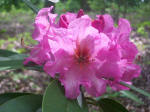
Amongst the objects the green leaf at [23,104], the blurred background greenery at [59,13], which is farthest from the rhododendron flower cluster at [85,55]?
the blurred background greenery at [59,13]

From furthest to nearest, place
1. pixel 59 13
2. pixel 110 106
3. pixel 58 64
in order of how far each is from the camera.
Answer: pixel 59 13 < pixel 110 106 < pixel 58 64

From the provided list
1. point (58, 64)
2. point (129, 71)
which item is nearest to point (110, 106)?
point (129, 71)

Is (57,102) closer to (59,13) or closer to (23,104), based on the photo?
(23,104)

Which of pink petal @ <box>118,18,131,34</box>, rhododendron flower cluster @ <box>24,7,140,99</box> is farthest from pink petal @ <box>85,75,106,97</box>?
pink petal @ <box>118,18,131,34</box>

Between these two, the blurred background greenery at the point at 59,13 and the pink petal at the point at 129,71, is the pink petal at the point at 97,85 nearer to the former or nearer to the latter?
the pink petal at the point at 129,71

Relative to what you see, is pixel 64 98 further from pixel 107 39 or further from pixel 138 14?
pixel 138 14

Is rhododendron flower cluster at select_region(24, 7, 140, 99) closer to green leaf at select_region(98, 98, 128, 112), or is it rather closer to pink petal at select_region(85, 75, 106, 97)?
pink petal at select_region(85, 75, 106, 97)
